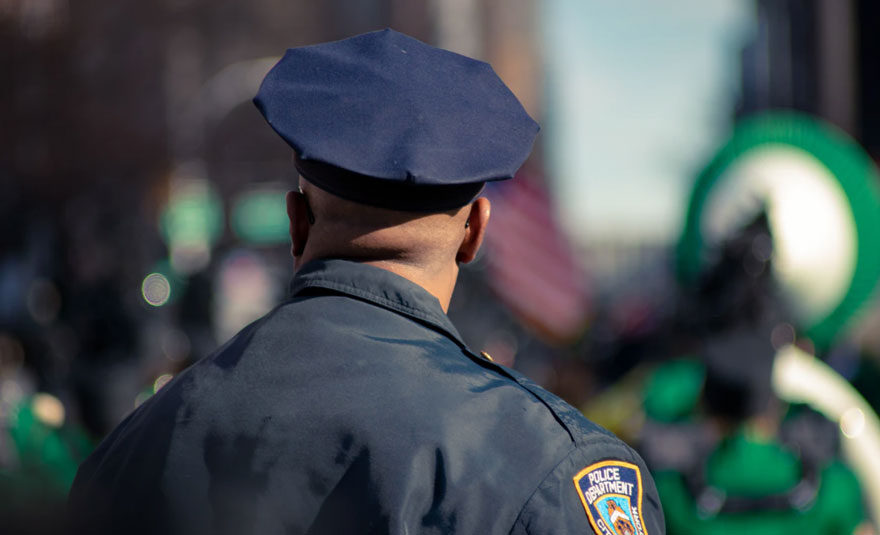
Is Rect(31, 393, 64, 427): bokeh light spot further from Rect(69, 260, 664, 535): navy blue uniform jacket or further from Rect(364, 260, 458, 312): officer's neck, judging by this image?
Rect(364, 260, 458, 312): officer's neck

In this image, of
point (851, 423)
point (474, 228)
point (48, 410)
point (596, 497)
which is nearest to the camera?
point (596, 497)

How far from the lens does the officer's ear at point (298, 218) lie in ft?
6.06

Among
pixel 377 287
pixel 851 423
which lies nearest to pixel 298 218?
pixel 377 287

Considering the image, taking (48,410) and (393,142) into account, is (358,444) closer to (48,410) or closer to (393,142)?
(393,142)

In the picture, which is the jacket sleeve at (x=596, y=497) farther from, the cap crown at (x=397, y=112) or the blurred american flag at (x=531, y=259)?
the blurred american flag at (x=531, y=259)

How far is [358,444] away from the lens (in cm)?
158

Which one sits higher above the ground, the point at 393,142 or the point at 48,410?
the point at 393,142

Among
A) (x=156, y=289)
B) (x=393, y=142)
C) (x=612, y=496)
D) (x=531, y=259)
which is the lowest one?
(x=156, y=289)

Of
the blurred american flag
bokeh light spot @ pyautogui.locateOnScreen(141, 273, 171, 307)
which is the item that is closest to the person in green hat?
the blurred american flag

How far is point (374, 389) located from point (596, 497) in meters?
0.36

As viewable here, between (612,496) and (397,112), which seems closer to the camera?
(612,496)

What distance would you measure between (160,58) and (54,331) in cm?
1589

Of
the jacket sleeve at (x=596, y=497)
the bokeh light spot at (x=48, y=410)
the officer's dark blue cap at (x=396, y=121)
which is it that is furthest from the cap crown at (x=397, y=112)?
the bokeh light spot at (x=48, y=410)

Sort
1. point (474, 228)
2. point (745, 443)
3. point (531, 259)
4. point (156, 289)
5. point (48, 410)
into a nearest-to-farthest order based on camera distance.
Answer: point (474, 228), point (745, 443), point (48, 410), point (531, 259), point (156, 289)
